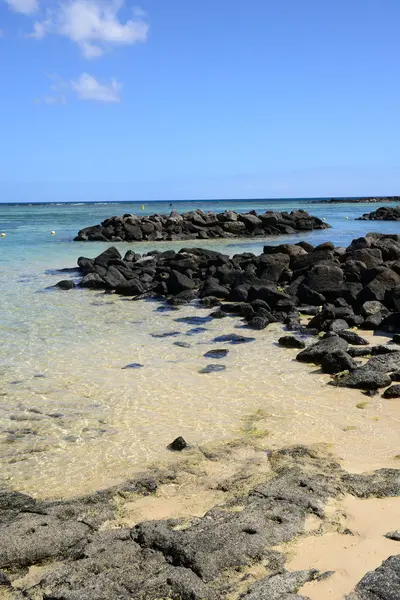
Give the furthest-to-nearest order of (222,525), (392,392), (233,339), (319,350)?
(233,339)
(319,350)
(392,392)
(222,525)

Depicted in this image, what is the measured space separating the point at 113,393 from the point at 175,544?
4.40m

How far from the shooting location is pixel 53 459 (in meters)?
6.30

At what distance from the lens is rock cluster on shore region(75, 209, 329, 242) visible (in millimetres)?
37656

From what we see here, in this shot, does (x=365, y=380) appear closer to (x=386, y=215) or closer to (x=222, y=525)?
(x=222, y=525)

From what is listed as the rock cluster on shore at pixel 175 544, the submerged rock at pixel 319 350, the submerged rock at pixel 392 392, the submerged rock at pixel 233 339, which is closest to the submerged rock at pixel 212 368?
the submerged rock at pixel 319 350

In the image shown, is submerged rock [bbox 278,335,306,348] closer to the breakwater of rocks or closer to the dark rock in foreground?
the breakwater of rocks

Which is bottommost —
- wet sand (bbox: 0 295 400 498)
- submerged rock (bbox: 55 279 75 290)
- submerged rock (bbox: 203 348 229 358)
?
wet sand (bbox: 0 295 400 498)

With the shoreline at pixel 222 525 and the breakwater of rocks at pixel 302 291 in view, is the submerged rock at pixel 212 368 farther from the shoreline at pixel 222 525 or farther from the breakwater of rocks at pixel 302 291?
the shoreline at pixel 222 525

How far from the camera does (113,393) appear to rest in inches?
333

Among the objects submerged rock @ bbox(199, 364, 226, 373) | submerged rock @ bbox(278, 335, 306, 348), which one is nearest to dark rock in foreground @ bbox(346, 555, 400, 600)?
submerged rock @ bbox(199, 364, 226, 373)

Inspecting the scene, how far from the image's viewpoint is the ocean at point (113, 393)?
6293 millimetres

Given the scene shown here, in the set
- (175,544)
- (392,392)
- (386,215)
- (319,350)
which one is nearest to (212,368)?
(319,350)

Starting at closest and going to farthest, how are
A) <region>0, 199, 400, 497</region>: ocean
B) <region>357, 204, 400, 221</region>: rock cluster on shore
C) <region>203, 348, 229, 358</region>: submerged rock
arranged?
<region>0, 199, 400, 497</region>: ocean, <region>203, 348, 229, 358</region>: submerged rock, <region>357, 204, 400, 221</region>: rock cluster on shore

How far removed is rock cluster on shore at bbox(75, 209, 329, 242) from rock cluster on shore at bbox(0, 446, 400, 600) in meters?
32.6
